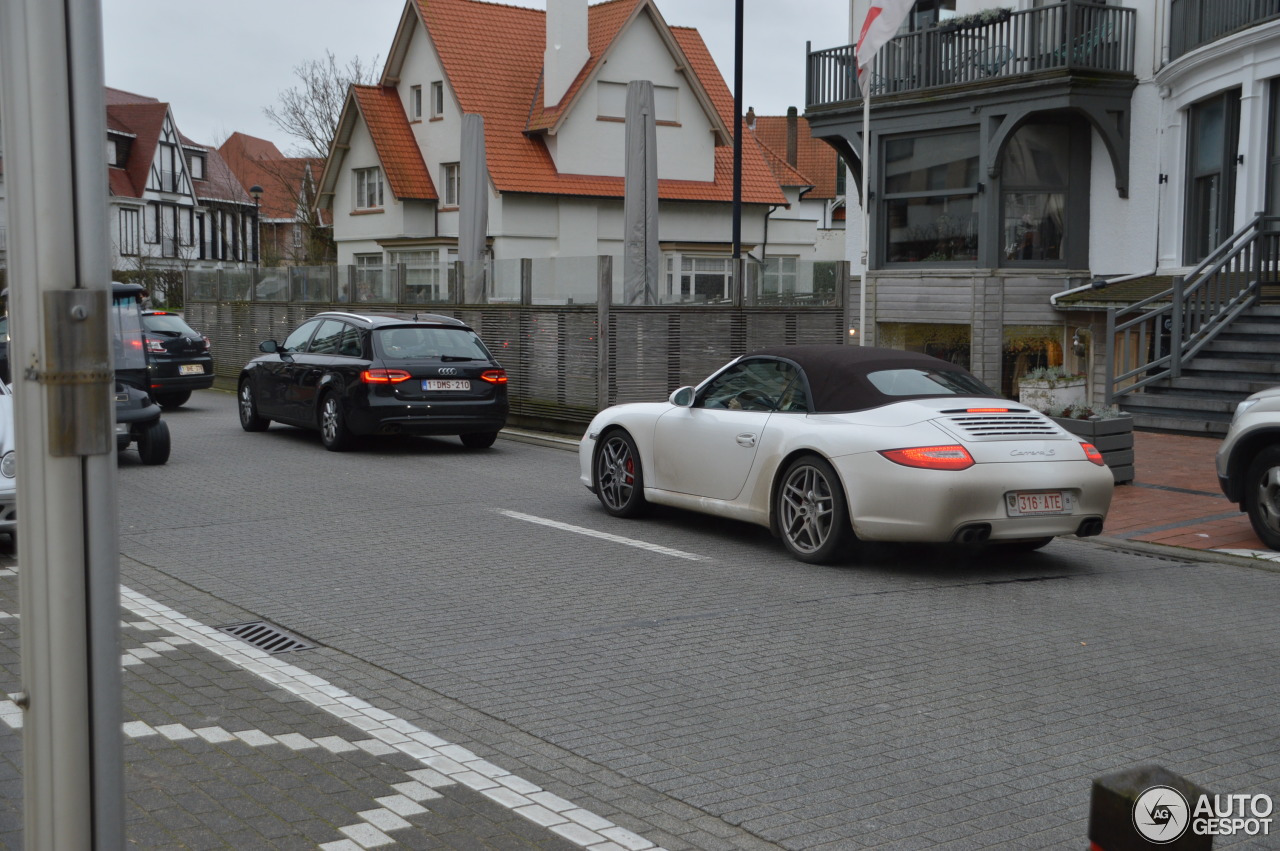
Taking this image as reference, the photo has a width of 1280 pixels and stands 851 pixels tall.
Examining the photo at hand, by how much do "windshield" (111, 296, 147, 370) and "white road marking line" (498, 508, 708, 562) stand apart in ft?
18.9

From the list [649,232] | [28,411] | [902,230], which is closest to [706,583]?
[28,411]

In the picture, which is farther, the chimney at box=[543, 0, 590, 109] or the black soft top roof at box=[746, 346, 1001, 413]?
the chimney at box=[543, 0, 590, 109]

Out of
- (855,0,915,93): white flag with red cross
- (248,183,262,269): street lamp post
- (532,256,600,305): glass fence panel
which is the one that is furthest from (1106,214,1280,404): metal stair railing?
(248,183,262,269): street lamp post

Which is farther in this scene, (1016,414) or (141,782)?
(1016,414)

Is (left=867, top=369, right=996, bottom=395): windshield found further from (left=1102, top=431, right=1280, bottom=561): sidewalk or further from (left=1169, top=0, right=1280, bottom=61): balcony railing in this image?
(left=1169, top=0, right=1280, bottom=61): balcony railing

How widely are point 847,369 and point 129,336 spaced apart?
29.3ft

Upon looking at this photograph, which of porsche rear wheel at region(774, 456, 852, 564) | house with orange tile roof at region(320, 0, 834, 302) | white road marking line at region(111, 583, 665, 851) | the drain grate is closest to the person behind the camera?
white road marking line at region(111, 583, 665, 851)

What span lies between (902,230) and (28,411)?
22.7 meters

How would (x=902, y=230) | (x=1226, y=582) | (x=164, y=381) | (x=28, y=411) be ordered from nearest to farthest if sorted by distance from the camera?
(x=28, y=411) < (x=1226, y=582) < (x=164, y=381) < (x=902, y=230)

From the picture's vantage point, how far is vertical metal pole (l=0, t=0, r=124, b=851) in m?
2.82

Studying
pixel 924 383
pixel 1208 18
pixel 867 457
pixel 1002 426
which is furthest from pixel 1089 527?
pixel 1208 18

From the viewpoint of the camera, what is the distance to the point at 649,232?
1831cm

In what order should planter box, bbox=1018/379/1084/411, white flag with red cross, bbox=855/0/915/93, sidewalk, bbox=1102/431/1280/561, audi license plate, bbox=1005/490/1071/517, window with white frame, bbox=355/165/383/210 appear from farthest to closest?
window with white frame, bbox=355/165/383/210
white flag with red cross, bbox=855/0/915/93
planter box, bbox=1018/379/1084/411
sidewalk, bbox=1102/431/1280/561
audi license plate, bbox=1005/490/1071/517

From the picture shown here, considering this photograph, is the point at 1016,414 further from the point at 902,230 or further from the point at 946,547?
the point at 902,230
